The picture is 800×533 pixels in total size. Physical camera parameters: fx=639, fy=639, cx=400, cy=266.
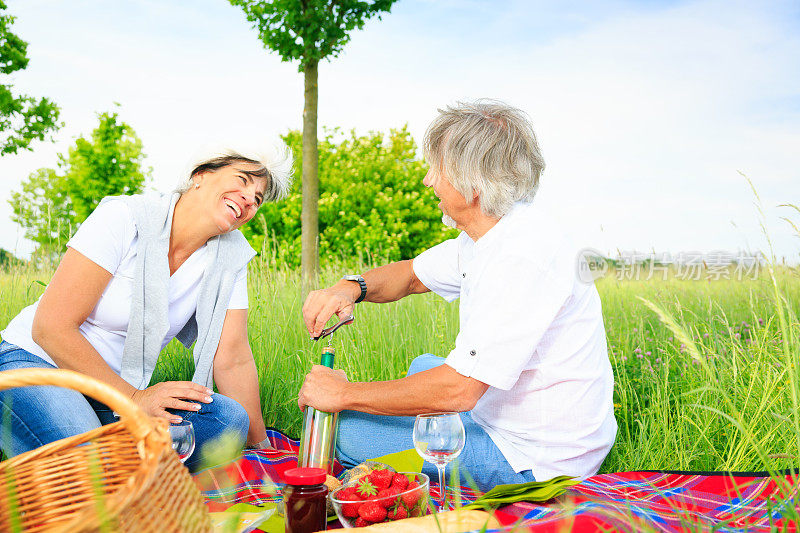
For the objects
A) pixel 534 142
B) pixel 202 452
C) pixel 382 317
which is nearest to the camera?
pixel 534 142

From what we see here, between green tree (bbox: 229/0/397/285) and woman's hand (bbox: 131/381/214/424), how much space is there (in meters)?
5.76

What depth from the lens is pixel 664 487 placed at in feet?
7.59

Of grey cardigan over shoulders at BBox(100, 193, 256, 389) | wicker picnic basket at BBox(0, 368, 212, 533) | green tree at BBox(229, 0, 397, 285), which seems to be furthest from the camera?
green tree at BBox(229, 0, 397, 285)

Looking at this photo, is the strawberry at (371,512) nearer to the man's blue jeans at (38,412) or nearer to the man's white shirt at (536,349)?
the man's white shirt at (536,349)

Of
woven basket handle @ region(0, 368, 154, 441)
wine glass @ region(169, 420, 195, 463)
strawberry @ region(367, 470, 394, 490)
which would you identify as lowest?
strawberry @ region(367, 470, 394, 490)

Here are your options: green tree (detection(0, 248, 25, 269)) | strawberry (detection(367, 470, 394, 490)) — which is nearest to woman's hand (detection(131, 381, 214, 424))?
strawberry (detection(367, 470, 394, 490))

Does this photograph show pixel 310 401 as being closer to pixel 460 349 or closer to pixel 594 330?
pixel 460 349

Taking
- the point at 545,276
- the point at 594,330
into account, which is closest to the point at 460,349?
the point at 545,276

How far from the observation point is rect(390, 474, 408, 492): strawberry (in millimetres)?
1925

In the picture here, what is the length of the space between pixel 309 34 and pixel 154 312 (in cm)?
648

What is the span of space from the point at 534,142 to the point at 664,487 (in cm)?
134

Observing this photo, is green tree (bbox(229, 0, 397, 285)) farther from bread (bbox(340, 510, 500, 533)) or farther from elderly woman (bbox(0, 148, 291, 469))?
bread (bbox(340, 510, 500, 533))

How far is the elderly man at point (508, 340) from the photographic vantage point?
6.74 feet

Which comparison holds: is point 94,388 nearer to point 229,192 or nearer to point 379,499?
point 379,499
